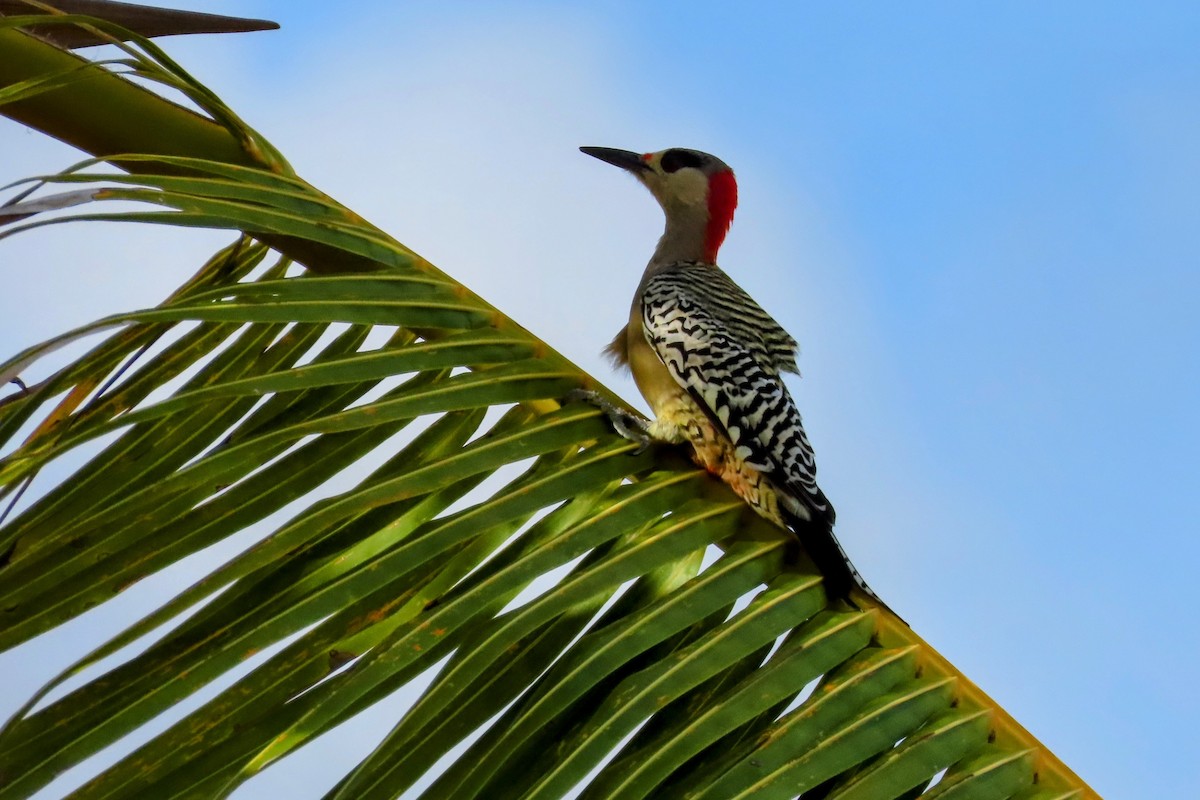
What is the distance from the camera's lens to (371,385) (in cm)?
233

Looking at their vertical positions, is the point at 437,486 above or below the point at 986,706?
above

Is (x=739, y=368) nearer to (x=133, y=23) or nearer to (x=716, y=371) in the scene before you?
(x=716, y=371)

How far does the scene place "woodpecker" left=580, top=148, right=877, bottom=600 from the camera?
2688mm

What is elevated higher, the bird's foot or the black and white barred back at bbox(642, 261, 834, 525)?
the black and white barred back at bbox(642, 261, 834, 525)

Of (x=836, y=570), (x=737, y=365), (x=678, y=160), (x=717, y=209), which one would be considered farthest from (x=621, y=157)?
(x=836, y=570)

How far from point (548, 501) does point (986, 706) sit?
0.70m

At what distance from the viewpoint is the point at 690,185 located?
5246 millimetres

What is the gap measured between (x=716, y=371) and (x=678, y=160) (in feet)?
6.37

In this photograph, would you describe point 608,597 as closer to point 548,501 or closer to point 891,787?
point 548,501

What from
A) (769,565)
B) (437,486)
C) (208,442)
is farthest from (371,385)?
(769,565)

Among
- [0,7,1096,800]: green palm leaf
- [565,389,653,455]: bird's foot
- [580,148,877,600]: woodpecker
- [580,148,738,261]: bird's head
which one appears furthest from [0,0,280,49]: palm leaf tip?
[580,148,738,261]: bird's head

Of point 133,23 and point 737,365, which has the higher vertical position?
point 133,23

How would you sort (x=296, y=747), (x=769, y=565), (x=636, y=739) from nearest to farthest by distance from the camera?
→ (x=296, y=747), (x=636, y=739), (x=769, y=565)

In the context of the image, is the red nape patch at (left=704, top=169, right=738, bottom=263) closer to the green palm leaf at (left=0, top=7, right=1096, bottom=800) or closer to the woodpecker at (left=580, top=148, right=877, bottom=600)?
the woodpecker at (left=580, top=148, right=877, bottom=600)
